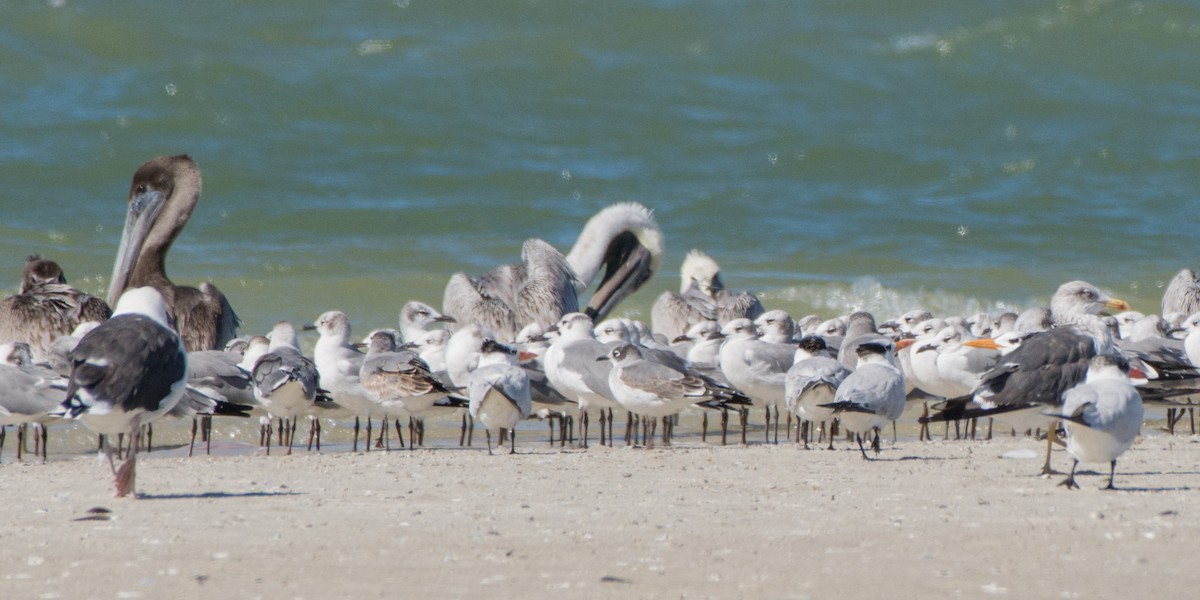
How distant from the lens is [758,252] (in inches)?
913

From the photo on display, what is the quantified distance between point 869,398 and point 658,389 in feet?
5.08

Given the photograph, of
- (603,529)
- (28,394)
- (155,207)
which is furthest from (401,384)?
(155,207)

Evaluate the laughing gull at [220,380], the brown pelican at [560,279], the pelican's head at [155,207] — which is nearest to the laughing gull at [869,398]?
the laughing gull at [220,380]

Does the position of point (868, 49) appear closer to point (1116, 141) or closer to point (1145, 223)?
point (1116, 141)

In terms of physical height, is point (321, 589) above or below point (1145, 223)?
below

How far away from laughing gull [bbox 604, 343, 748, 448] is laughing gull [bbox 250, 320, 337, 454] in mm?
1844

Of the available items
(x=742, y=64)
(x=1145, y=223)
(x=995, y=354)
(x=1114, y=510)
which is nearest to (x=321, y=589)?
(x=1114, y=510)

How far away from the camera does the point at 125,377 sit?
6887 mm

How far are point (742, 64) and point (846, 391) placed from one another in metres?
23.1

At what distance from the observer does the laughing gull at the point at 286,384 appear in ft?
31.5

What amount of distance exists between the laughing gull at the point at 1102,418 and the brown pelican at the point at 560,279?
7392 mm

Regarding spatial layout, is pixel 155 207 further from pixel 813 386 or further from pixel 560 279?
pixel 813 386

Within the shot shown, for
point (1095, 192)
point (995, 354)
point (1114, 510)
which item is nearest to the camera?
point (1114, 510)

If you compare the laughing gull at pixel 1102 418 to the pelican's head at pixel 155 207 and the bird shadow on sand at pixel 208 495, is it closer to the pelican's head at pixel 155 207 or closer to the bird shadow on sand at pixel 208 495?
the bird shadow on sand at pixel 208 495
